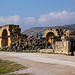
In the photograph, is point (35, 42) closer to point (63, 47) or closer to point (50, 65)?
point (63, 47)

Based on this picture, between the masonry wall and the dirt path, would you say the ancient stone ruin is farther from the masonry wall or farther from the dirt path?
the dirt path

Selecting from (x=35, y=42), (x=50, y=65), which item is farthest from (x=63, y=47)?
(x=35, y=42)

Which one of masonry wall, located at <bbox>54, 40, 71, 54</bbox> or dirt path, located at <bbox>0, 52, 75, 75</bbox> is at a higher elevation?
masonry wall, located at <bbox>54, 40, 71, 54</bbox>

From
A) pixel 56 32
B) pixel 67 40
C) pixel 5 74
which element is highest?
pixel 56 32

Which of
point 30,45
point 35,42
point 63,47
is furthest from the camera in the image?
point 35,42

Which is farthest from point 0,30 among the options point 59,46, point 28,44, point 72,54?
point 72,54

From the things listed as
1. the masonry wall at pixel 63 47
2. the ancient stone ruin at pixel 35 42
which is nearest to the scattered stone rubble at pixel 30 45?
the ancient stone ruin at pixel 35 42

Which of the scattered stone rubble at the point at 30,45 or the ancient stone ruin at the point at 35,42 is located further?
the scattered stone rubble at the point at 30,45

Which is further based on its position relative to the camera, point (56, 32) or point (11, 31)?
point (56, 32)

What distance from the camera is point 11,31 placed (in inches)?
1564

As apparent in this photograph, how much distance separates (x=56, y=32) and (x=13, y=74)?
3759 centimetres

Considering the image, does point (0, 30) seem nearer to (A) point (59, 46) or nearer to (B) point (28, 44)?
(B) point (28, 44)

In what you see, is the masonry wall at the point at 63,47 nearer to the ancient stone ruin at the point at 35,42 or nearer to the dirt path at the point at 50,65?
the ancient stone ruin at the point at 35,42

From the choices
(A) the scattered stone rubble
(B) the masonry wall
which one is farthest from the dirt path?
(A) the scattered stone rubble
